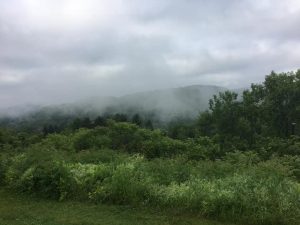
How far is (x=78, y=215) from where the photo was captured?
28.7ft

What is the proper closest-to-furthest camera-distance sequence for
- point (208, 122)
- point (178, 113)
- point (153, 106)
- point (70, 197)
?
point (70, 197)
point (208, 122)
point (178, 113)
point (153, 106)

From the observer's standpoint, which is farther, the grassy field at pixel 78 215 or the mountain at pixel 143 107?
the mountain at pixel 143 107

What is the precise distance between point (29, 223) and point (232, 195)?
4.00 metres

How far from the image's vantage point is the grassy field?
8219 mm

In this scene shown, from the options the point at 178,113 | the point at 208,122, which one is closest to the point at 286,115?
the point at 208,122

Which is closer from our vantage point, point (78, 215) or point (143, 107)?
point (78, 215)

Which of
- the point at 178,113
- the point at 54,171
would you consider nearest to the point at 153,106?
the point at 178,113

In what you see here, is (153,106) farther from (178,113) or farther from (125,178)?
(125,178)

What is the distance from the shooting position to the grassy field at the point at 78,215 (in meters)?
8.22

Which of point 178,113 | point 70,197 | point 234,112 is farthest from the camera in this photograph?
point 178,113

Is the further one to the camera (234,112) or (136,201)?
(234,112)

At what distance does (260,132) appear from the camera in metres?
44.7

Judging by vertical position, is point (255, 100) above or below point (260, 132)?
above

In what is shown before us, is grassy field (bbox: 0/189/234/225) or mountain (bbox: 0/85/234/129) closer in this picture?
grassy field (bbox: 0/189/234/225)
